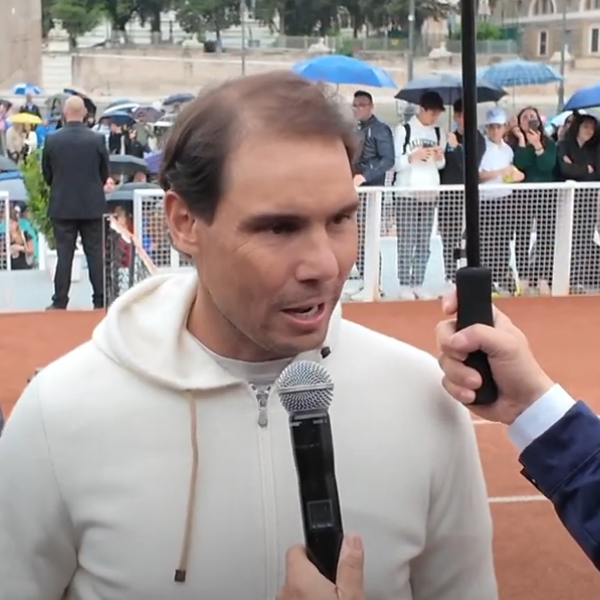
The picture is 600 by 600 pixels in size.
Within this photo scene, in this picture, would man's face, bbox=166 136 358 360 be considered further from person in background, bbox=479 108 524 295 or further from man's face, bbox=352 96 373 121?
man's face, bbox=352 96 373 121

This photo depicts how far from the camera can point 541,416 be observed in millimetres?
1787

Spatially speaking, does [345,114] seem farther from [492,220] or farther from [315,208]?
[492,220]

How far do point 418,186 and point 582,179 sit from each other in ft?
5.42

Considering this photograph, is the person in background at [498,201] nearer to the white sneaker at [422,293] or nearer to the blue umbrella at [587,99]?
the white sneaker at [422,293]

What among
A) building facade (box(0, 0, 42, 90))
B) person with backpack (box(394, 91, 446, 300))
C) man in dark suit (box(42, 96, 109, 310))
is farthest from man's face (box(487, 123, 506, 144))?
building facade (box(0, 0, 42, 90))

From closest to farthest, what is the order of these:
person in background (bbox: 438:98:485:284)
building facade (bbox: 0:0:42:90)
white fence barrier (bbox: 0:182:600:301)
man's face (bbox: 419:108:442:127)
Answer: person in background (bbox: 438:98:485:284), white fence barrier (bbox: 0:182:600:301), man's face (bbox: 419:108:442:127), building facade (bbox: 0:0:42:90)

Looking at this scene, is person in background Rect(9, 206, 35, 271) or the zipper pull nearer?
the zipper pull

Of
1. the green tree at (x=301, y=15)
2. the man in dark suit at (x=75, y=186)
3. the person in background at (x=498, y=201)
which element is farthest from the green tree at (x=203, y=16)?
the person in background at (x=498, y=201)

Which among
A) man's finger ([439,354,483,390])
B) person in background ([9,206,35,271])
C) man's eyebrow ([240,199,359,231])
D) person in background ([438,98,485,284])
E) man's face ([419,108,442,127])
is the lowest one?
person in background ([9,206,35,271])

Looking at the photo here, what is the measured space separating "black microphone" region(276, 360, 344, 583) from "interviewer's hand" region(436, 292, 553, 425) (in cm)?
34

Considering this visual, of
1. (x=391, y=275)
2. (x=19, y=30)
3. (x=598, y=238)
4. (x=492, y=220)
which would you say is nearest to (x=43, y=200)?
(x=391, y=275)

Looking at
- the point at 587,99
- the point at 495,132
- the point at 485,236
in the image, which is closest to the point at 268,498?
the point at 485,236

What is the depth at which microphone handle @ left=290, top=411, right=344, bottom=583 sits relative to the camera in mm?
1436

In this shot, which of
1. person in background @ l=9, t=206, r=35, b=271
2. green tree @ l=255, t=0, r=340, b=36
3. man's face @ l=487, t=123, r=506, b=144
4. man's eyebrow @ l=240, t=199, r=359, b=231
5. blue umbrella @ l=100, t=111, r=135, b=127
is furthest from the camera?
green tree @ l=255, t=0, r=340, b=36
